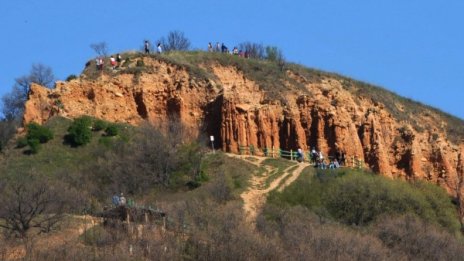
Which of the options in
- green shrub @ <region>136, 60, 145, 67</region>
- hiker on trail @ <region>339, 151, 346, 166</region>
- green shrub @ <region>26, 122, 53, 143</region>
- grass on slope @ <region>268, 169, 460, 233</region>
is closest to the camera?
grass on slope @ <region>268, 169, 460, 233</region>

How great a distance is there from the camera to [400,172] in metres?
79.5

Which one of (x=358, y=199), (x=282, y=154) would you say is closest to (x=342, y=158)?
(x=282, y=154)

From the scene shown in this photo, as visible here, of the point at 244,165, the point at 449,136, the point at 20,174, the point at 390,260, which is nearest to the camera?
the point at 390,260

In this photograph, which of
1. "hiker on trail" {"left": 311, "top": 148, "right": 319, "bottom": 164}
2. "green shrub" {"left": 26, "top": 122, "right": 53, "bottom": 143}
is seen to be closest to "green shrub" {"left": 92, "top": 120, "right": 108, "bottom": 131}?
"green shrub" {"left": 26, "top": 122, "right": 53, "bottom": 143}

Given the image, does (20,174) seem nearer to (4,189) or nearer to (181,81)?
(4,189)

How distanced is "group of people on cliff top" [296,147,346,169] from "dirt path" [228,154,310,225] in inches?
29.9

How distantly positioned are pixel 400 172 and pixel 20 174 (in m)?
24.1

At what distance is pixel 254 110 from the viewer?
78.1 m

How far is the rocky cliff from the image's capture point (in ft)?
250

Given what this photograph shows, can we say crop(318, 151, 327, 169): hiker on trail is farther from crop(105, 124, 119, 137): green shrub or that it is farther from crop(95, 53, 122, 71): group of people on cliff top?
crop(95, 53, 122, 71): group of people on cliff top

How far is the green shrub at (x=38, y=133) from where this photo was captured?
2798 inches

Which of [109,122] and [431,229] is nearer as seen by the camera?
[431,229]

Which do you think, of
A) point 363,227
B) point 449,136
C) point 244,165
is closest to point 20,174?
point 244,165

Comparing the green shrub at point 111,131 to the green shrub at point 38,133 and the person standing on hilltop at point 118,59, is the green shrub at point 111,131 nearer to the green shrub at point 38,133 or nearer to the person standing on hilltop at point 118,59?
the green shrub at point 38,133
